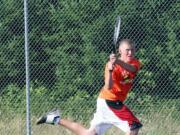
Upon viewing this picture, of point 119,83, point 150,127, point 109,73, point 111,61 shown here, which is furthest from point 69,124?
point 150,127

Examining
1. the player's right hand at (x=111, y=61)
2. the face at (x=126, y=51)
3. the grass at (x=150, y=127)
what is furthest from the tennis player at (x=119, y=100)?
the grass at (x=150, y=127)

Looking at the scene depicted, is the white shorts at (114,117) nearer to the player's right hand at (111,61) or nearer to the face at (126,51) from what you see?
the face at (126,51)

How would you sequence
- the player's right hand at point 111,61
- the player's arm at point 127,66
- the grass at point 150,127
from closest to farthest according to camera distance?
the player's right hand at point 111,61
the player's arm at point 127,66
the grass at point 150,127

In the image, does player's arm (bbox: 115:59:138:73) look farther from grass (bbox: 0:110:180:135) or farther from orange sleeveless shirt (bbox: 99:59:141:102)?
grass (bbox: 0:110:180:135)

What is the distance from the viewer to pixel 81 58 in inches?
430

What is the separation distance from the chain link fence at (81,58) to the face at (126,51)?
2501 millimetres

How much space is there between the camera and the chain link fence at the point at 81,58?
1072 cm

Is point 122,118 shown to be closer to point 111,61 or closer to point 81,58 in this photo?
point 111,61

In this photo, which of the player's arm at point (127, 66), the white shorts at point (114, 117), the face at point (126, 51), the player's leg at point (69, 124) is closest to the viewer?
the player's arm at point (127, 66)

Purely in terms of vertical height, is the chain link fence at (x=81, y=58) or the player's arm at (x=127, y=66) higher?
the player's arm at (x=127, y=66)

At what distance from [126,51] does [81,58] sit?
2.73 m

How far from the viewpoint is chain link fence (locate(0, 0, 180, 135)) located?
10.7 m

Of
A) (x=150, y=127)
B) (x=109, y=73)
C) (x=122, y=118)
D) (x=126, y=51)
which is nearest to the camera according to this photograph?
(x=109, y=73)

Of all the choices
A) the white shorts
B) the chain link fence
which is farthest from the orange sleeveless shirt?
the chain link fence
